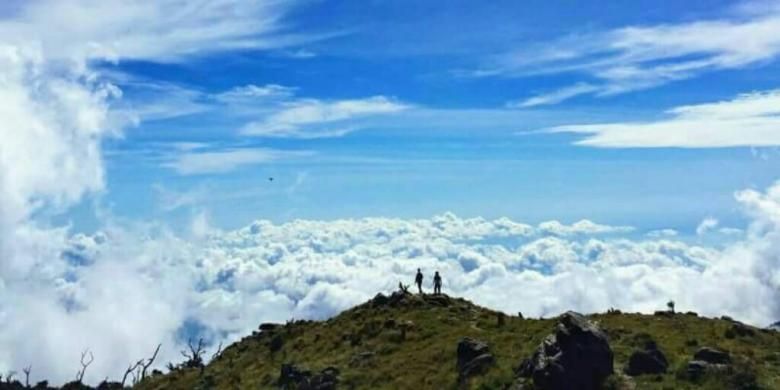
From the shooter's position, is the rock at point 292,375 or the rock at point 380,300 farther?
the rock at point 380,300

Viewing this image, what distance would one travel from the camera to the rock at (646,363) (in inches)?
2425

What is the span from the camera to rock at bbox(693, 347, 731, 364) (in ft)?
202

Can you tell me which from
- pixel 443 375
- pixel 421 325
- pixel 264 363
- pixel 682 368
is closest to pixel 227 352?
pixel 264 363

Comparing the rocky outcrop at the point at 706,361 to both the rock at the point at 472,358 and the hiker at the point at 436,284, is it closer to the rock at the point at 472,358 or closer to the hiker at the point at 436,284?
the rock at the point at 472,358

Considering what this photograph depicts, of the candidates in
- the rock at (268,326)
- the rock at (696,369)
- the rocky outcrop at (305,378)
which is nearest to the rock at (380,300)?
the rock at (268,326)

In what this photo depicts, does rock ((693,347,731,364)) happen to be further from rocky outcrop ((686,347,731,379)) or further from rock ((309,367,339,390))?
rock ((309,367,339,390))

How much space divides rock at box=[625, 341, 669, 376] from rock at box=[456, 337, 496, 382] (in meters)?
13.0

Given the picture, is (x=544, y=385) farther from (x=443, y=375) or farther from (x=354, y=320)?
(x=354, y=320)

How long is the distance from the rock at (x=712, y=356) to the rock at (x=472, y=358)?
17705 mm

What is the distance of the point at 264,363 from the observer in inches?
3802

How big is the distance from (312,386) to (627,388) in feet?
109

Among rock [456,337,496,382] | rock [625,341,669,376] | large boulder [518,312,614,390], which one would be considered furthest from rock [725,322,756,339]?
rock [456,337,496,382]

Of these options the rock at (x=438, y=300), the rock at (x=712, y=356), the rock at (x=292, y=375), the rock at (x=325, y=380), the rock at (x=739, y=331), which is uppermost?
the rock at (x=438, y=300)

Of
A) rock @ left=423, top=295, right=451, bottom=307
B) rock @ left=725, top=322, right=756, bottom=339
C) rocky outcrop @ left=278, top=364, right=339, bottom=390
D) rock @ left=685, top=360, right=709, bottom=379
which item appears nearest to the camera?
rock @ left=685, top=360, right=709, bottom=379
